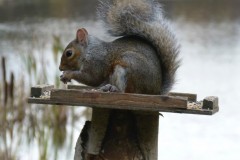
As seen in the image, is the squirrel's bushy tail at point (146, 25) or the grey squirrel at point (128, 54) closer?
the grey squirrel at point (128, 54)

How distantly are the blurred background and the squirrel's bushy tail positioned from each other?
6.4 inches

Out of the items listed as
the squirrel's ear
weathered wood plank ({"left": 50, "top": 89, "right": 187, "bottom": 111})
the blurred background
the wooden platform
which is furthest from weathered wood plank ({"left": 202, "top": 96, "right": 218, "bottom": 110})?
the squirrel's ear

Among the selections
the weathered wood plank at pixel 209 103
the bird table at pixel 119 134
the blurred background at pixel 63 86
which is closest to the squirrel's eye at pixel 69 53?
the bird table at pixel 119 134

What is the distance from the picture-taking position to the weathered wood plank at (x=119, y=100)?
8.12 feet

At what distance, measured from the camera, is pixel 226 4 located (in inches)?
774

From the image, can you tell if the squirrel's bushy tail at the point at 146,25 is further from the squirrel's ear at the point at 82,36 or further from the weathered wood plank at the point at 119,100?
the weathered wood plank at the point at 119,100

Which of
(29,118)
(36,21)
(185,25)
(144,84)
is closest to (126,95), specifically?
(144,84)

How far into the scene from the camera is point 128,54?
270cm

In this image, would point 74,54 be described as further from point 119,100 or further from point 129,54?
point 119,100

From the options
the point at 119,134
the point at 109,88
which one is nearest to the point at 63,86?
the point at 119,134

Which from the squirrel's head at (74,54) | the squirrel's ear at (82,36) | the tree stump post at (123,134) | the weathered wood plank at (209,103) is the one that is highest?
the squirrel's ear at (82,36)

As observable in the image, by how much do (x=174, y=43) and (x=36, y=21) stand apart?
1043 cm

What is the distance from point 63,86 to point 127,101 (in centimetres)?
330

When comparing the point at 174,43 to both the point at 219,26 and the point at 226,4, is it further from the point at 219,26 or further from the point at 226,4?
the point at 226,4
